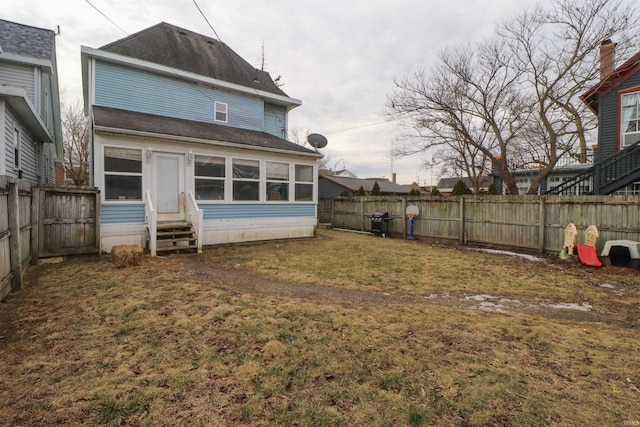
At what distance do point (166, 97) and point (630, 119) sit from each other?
1714cm

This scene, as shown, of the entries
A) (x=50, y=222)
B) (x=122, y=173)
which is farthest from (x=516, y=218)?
(x=50, y=222)

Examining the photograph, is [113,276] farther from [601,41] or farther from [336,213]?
[601,41]

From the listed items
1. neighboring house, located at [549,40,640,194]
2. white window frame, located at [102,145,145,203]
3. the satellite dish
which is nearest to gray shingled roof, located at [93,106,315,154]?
white window frame, located at [102,145,145,203]

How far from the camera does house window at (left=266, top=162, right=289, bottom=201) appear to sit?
1090 cm

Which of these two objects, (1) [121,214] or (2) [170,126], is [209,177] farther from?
(1) [121,214]

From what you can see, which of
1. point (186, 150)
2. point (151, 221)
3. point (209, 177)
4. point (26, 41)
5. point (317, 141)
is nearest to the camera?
point (151, 221)

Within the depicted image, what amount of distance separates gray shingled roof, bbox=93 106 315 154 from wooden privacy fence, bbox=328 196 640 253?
206 inches

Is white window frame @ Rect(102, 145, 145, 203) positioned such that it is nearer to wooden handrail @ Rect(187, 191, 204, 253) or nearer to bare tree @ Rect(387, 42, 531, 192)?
wooden handrail @ Rect(187, 191, 204, 253)

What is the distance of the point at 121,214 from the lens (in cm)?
816

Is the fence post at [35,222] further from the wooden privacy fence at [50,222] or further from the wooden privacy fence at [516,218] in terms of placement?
the wooden privacy fence at [516,218]

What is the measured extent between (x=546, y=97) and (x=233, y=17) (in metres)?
13.9

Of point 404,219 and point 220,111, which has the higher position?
point 220,111

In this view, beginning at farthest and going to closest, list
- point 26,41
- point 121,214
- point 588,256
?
point 26,41
point 121,214
point 588,256

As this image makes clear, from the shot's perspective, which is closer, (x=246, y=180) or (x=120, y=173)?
(x=120, y=173)
